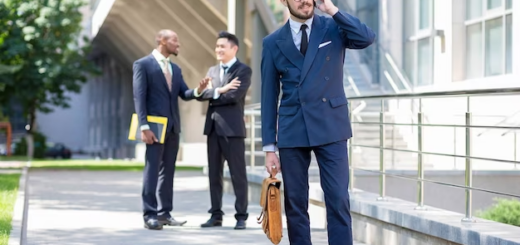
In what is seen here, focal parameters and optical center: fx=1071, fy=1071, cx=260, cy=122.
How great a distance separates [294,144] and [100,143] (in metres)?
60.0

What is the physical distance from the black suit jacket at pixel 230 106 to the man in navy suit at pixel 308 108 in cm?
385

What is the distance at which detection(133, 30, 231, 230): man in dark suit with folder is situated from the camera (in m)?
10.5

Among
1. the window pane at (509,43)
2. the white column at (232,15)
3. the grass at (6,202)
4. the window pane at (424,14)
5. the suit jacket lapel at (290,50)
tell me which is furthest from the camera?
the white column at (232,15)

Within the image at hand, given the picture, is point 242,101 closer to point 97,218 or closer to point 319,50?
point 97,218

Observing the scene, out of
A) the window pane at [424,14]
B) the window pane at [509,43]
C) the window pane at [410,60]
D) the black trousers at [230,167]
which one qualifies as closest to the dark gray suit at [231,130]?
the black trousers at [230,167]

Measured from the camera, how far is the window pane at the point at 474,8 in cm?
1828

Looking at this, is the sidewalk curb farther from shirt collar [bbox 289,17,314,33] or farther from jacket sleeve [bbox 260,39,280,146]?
shirt collar [bbox 289,17,314,33]

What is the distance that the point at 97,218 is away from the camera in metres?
11.7

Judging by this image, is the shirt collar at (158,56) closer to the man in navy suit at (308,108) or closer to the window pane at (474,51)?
the man in navy suit at (308,108)

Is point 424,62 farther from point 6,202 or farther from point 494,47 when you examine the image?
point 6,202

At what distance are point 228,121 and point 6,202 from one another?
3.25 meters

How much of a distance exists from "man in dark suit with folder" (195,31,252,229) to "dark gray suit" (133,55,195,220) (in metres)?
0.36

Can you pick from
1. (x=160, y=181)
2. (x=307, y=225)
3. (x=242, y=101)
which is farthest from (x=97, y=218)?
(x=307, y=225)

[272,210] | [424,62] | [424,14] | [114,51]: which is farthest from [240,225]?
[114,51]
